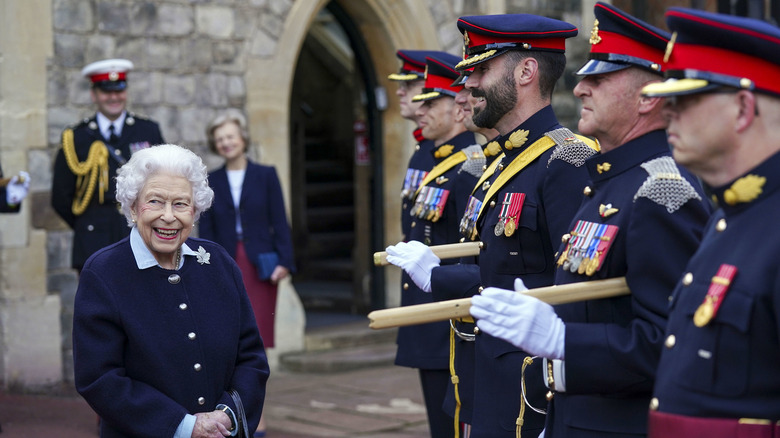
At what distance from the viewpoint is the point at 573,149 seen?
342cm

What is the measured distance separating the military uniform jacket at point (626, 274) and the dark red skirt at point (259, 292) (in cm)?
396

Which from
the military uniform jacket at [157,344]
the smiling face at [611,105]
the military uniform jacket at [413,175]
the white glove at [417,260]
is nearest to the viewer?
the smiling face at [611,105]

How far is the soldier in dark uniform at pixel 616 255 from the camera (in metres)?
2.57

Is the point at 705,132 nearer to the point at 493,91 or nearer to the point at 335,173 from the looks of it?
the point at 493,91

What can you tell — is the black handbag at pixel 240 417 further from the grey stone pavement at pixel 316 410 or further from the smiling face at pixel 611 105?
the grey stone pavement at pixel 316 410

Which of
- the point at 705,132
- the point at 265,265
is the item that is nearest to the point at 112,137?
the point at 265,265

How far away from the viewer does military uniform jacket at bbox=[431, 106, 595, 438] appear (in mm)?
3338

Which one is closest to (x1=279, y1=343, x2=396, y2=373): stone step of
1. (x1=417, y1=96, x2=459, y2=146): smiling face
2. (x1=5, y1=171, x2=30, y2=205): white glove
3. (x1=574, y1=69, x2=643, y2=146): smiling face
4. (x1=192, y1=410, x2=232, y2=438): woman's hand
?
(x1=5, y1=171, x2=30, y2=205): white glove

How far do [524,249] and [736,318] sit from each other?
4.40 ft

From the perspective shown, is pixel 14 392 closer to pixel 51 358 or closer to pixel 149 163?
pixel 51 358

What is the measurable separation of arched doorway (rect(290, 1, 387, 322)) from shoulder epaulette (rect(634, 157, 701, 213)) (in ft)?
21.8

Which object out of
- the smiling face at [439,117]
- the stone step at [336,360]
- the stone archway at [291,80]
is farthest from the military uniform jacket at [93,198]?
the stone step at [336,360]

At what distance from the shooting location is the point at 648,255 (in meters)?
2.62

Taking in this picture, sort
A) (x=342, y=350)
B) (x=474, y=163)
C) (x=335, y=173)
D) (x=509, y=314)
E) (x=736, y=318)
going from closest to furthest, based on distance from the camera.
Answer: (x=736, y=318) → (x=509, y=314) → (x=474, y=163) → (x=342, y=350) → (x=335, y=173)
